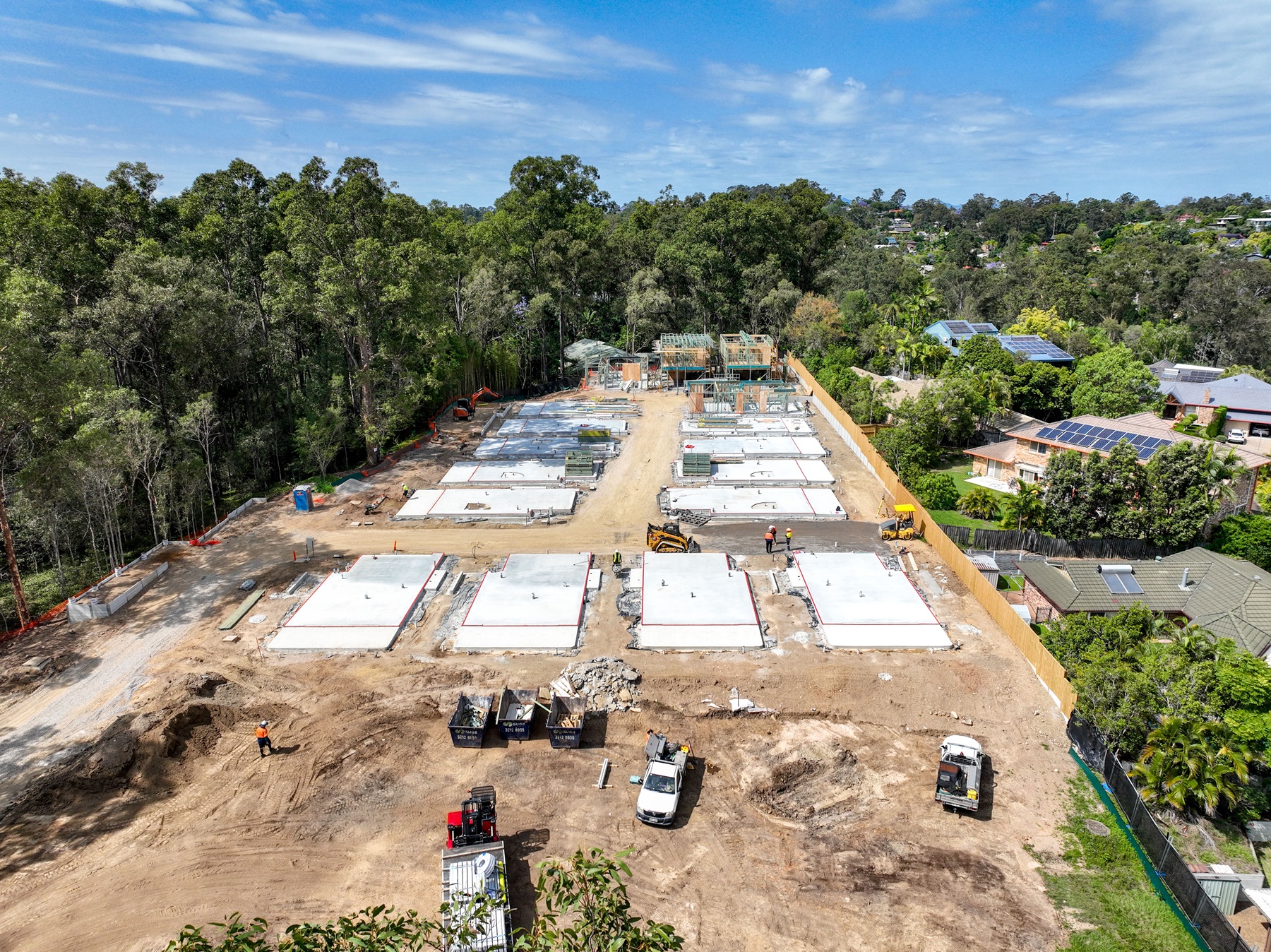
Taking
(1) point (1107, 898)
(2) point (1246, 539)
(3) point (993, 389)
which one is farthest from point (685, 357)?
(1) point (1107, 898)

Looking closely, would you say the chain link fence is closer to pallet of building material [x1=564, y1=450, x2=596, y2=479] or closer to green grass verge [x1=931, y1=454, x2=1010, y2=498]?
green grass verge [x1=931, y1=454, x2=1010, y2=498]

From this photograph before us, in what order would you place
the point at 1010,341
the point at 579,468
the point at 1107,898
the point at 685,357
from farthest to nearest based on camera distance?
1. the point at 685,357
2. the point at 1010,341
3. the point at 579,468
4. the point at 1107,898

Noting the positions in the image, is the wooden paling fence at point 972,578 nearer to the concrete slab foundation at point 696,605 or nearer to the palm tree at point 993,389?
the palm tree at point 993,389

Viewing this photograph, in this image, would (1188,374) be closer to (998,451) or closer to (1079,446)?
(998,451)

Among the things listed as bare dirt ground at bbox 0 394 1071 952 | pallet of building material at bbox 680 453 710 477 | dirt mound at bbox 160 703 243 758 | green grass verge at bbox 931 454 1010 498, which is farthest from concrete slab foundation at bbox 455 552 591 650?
green grass verge at bbox 931 454 1010 498

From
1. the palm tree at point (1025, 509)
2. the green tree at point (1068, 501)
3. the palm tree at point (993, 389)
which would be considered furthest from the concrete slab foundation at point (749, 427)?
the green tree at point (1068, 501)

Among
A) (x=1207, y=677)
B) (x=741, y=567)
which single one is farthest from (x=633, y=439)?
(x=1207, y=677)

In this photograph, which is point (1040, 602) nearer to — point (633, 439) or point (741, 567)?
point (741, 567)
